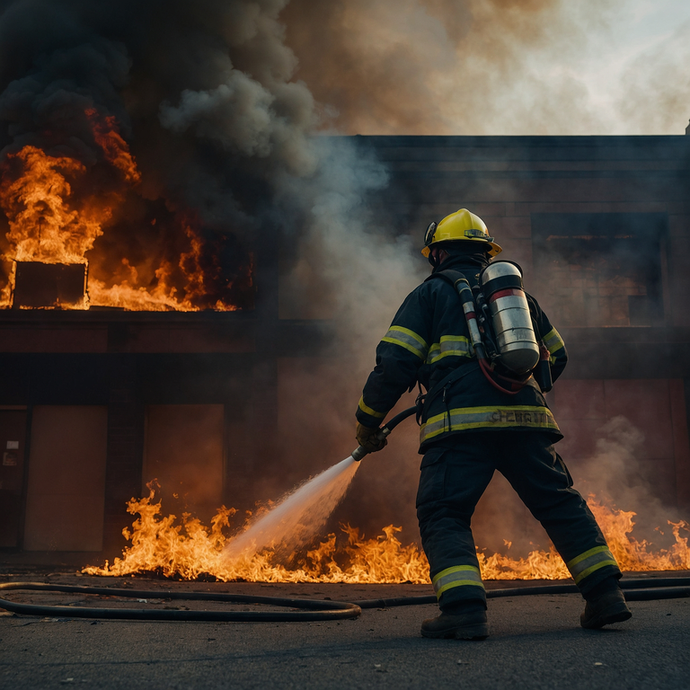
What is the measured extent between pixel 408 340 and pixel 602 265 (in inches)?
282

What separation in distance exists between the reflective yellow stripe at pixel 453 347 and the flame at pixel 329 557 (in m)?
3.61

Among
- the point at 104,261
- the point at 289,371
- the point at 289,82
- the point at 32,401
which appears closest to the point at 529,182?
the point at 289,82

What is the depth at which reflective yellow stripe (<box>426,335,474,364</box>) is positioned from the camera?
9.14 ft

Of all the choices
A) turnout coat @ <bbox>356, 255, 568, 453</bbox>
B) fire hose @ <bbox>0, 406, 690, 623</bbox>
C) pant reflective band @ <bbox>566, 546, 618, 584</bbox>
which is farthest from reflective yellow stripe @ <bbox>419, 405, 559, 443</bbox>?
pant reflective band @ <bbox>566, 546, 618, 584</bbox>

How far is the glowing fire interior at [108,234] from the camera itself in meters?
8.17

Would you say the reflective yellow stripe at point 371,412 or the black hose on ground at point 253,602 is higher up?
the reflective yellow stripe at point 371,412

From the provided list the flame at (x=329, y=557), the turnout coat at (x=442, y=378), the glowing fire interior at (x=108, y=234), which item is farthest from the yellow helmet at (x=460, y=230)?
the glowing fire interior at (x=108, y=234)

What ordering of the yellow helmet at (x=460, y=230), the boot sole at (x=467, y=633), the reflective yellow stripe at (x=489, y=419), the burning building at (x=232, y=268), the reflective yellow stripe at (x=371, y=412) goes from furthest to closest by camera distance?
the burning building at (x=232, y=268), the yellow helmet at (x=460, y=230), the reflective yellow stripe at (x=371, y=412), the reflective yellow stripe at (x=489, y=419), the boot sole at (x=467, y=633)

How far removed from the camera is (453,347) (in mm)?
2812

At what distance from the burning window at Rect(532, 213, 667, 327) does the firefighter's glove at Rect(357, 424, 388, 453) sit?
630 centimetres

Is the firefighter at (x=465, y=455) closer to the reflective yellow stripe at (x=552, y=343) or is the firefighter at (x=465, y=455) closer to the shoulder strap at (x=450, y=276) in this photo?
the shoulder strap at (x=450, y=276)

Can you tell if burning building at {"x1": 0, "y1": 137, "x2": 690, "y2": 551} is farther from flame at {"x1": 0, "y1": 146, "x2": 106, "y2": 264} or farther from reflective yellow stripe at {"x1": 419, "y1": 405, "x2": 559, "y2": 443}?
reflective yellow stripe at {"x1": 419, "y1": 405, "x2": 559, "y2": 443}

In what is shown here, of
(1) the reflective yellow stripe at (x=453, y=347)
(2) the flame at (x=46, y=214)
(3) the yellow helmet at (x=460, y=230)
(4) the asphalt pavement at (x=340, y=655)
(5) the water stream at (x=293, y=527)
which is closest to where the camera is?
(4) the asphalt pavement at (x=340, y=655)

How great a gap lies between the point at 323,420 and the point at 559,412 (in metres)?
3.24
